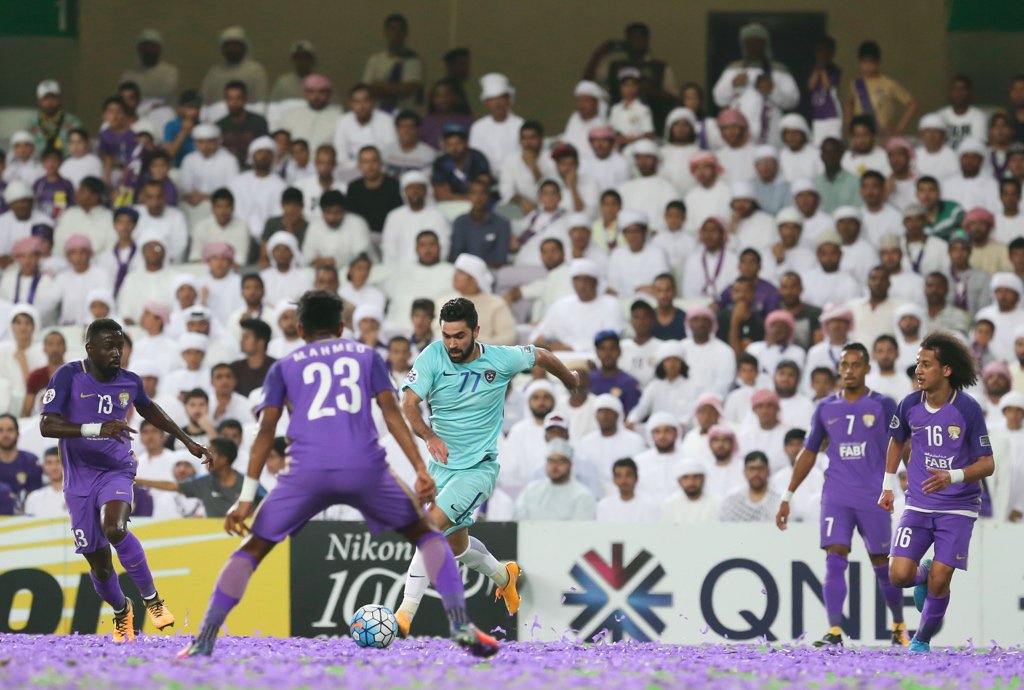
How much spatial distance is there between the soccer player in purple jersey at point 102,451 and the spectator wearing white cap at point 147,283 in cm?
824

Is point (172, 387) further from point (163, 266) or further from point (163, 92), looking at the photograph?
point (163, 92)

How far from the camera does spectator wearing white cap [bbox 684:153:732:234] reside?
20.8 m

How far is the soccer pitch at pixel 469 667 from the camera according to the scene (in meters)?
8.52

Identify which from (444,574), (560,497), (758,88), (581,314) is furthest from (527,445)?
(444,574)

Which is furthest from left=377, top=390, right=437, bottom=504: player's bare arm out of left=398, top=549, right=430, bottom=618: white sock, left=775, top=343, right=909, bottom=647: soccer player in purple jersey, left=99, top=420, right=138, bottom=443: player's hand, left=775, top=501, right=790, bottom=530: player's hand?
left=775, top=343, right=909, bottom=647: soccer player in purple jersey

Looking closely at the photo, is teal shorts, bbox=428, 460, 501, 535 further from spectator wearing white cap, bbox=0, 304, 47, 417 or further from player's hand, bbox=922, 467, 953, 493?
spectator wearing white cap, bbox=0, 304, 47, 417

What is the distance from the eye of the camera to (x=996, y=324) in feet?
60.6

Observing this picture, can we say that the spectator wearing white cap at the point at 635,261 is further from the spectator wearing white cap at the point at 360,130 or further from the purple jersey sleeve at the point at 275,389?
the purple jersey sleeve at the point at 275,389

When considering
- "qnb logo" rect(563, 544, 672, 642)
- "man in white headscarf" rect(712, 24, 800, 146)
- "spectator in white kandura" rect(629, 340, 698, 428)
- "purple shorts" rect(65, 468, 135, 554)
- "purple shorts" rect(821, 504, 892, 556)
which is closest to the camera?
"purple shorts" rect(65, 468, 135, 554)

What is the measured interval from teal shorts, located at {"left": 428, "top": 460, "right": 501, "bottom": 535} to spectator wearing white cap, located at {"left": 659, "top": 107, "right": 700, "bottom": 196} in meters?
10.5

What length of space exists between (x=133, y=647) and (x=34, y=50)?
52.0 feet

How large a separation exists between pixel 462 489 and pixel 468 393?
2.10 feet

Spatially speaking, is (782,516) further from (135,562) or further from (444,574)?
(135,562)

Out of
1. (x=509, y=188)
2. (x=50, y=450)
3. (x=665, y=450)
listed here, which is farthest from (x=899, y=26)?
(x=50, y=450)
